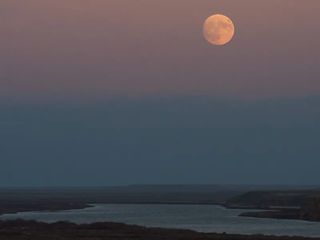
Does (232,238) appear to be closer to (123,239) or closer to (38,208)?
(123,239)

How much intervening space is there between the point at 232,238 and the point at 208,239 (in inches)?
94.6

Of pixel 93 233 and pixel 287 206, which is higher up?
pixel 287 206

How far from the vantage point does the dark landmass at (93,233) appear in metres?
79.5

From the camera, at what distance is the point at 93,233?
8488cm

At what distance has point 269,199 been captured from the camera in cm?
19638

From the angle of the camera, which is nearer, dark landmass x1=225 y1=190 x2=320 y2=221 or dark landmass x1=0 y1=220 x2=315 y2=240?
dark landmass x1=0 y1=220 x2=315 y2=240

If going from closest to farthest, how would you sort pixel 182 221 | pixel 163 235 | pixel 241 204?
pixel 163 235, pixel 182 221, pixel 241 204

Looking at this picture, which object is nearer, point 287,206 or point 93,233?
point 93,233

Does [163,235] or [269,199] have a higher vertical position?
[269,199]

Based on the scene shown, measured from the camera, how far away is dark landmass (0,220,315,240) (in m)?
79.5

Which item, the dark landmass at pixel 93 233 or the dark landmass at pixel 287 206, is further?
the dark landmass at pixel 287 206

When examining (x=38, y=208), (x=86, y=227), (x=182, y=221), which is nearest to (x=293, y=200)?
(x=38, y=208)

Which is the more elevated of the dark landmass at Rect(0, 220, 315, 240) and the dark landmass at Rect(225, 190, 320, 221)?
the dark landmass at Rect(225, 190, 320, 221)

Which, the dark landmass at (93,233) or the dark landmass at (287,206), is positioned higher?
the dark landmass at (287,206)
